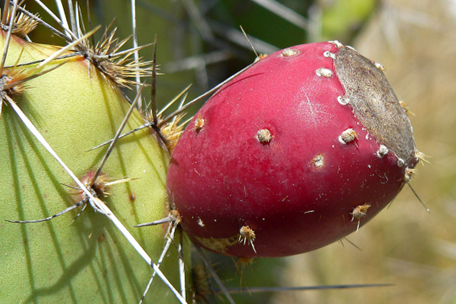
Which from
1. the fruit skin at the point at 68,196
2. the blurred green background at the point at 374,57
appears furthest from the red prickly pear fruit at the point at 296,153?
the blurred green background at the point at 374,57

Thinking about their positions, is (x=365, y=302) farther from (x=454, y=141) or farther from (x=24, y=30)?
(x=24, y=30)

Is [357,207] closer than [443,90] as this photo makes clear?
Yes

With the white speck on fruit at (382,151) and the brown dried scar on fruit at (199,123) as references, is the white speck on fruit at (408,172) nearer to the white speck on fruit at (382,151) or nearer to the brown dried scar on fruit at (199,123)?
the white speck on fruit at (382,151)

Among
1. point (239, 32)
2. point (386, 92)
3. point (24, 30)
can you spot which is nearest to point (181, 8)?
point (239, 32)

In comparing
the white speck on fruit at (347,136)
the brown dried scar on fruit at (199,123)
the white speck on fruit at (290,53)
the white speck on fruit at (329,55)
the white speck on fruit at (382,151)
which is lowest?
the white speck on fruit at (382,151)

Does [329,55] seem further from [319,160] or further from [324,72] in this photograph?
[319,160]

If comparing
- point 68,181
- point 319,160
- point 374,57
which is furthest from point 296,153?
point 374,57
